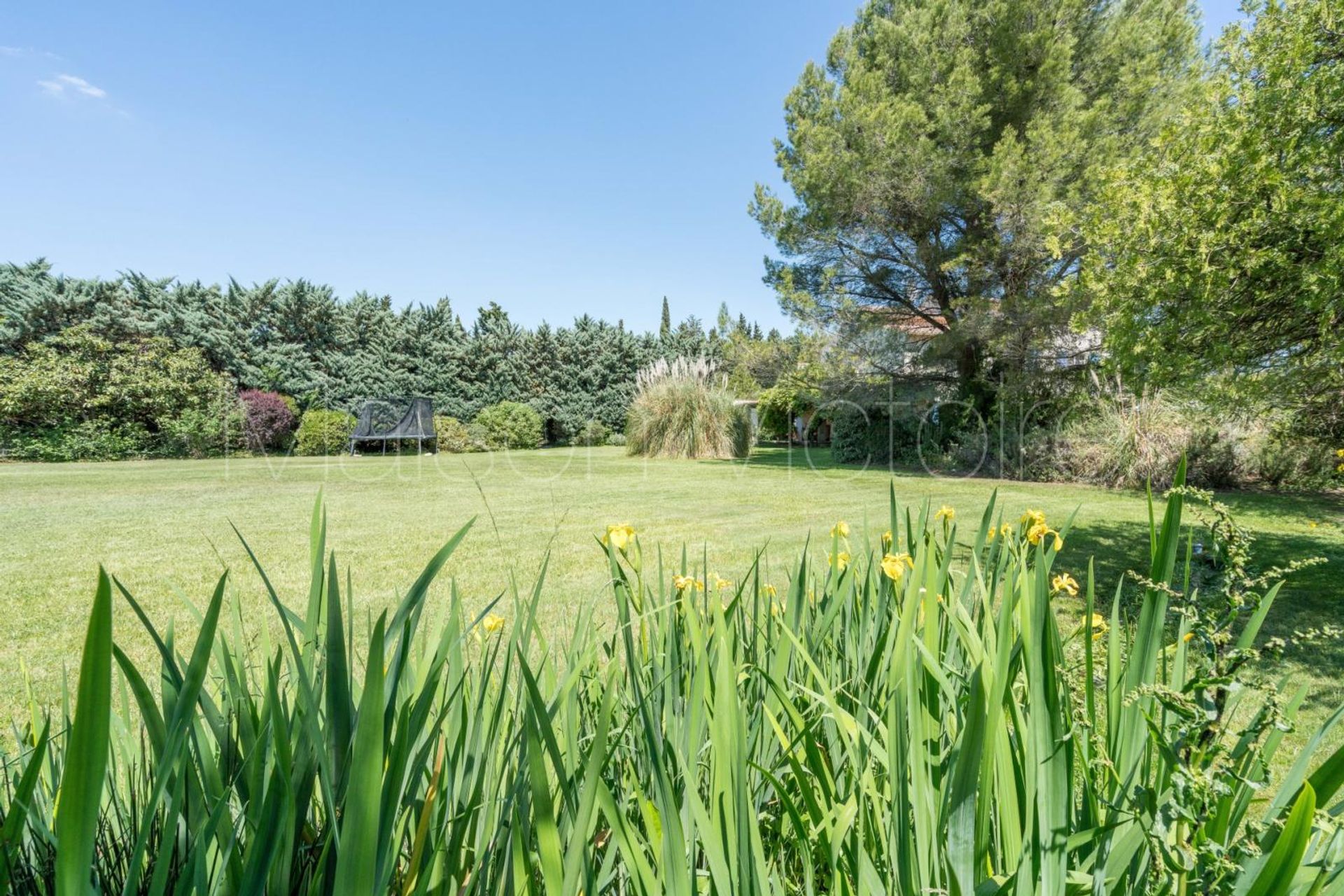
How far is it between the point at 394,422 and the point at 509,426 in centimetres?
287

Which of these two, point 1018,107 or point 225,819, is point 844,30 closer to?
point 1018,107

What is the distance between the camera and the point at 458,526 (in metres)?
5.58

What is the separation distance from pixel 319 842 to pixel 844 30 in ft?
45.8

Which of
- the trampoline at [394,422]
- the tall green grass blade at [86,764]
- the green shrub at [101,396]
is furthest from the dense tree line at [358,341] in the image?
the tall green grass blade at [86,764]

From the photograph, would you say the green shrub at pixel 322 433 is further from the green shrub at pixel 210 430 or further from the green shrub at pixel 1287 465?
the green shrub at pixel 1287 465

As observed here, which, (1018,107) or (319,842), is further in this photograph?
(1018,107)

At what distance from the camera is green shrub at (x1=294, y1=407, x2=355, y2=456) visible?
45.8 feet

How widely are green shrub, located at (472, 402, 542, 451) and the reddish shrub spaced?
14.2 feet

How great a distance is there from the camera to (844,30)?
1126 centimetres

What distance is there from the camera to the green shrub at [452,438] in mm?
15188

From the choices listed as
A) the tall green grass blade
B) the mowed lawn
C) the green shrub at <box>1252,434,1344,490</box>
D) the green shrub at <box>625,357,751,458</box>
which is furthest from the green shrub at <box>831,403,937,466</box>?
the tall green grass blade

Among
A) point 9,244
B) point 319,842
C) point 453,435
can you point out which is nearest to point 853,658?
point 319,842

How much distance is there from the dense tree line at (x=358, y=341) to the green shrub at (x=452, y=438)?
1014mm

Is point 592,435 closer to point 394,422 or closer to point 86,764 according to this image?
point 394,422
